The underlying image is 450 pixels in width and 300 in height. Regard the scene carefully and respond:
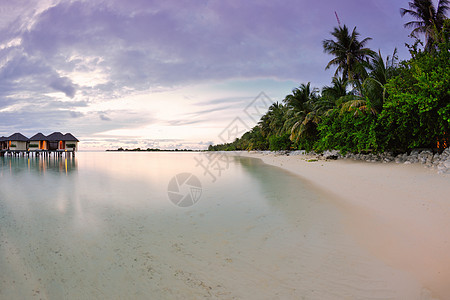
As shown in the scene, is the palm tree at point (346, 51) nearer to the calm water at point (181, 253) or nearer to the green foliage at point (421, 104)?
the green foliage at point (421, 104)

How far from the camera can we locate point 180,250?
3477mm

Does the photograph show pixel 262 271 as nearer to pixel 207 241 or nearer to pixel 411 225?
pixel 207 241

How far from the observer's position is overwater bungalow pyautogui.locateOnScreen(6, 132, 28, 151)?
1676 inches

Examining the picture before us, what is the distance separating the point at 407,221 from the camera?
4.30 metres

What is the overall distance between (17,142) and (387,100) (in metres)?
57.2

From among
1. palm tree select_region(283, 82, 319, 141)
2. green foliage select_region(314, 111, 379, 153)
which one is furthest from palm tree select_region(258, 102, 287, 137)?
green foliage select_region(314, 111, 379, 153)

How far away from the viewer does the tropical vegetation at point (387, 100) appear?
8406 millimetres

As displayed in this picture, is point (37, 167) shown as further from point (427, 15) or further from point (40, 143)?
point (427, 15)

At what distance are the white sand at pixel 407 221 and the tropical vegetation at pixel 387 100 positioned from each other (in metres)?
2.59

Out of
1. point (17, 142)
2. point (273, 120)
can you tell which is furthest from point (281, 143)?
point (17, 142)

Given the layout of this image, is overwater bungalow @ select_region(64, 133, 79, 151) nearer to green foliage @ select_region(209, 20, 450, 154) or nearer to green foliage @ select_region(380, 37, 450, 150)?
green foliage @ select_region(209, 20, 450, 154)

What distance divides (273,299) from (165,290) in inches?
45.2

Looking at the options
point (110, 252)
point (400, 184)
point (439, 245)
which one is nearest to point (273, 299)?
point (110, 252)

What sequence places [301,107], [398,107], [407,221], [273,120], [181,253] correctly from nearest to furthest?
1. [181,253]
2. [407,221]
3. [398,107]
4. [301,107]
5. [273,120]
